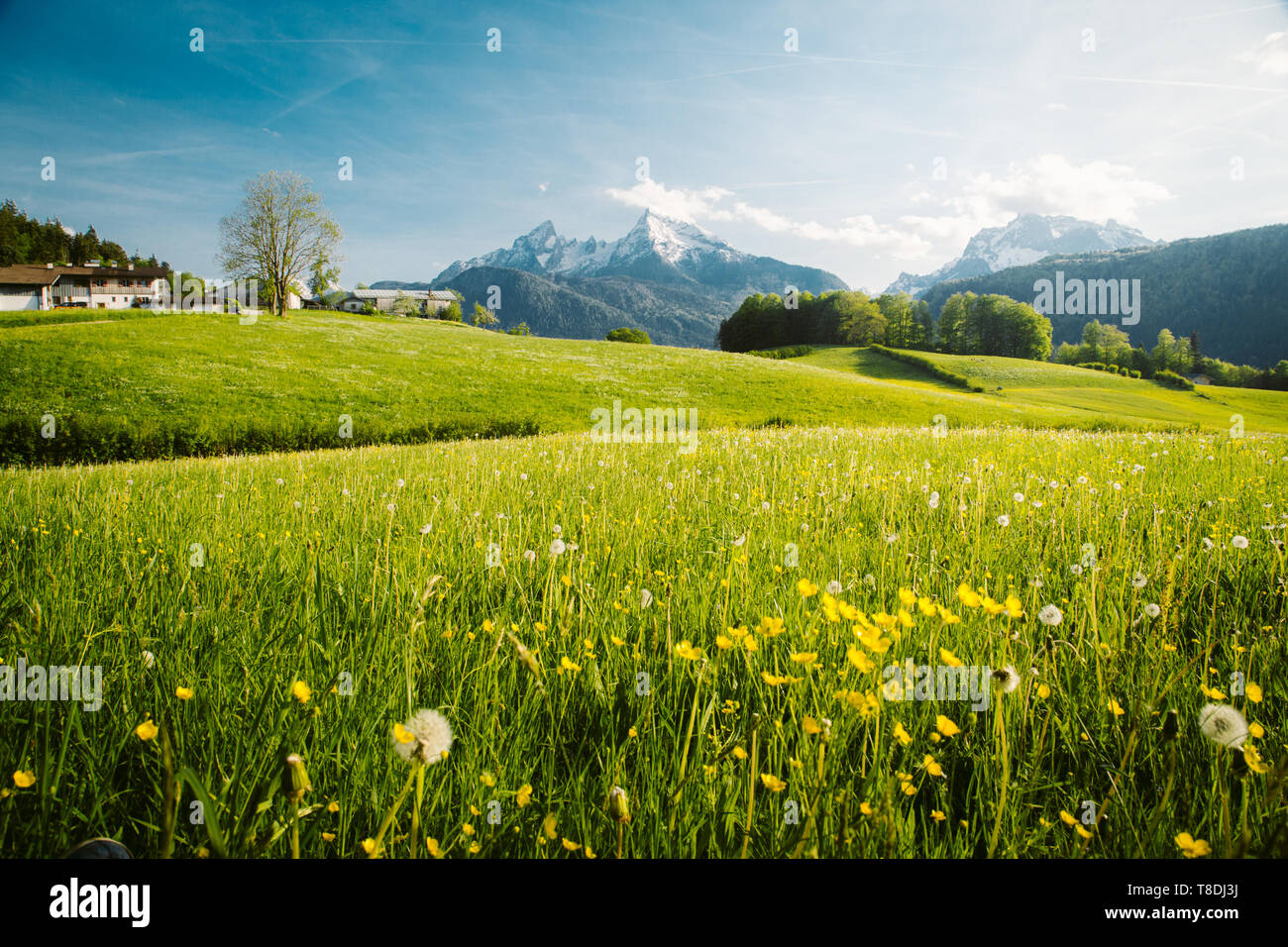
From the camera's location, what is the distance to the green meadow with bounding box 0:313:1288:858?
1321 millimetres

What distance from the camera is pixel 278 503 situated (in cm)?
491

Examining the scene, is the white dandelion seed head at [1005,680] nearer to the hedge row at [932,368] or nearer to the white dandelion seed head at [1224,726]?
the white dandelion seed head at [1224,726]

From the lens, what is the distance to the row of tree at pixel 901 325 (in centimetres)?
11300

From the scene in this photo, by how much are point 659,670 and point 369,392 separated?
3563cm

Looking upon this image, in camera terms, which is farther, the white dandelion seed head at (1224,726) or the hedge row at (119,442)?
the hedge row at (119,442)

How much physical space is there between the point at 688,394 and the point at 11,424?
33.5 m

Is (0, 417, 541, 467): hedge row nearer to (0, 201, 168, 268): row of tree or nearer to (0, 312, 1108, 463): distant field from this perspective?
(0, 312, 1108, 463): distant field

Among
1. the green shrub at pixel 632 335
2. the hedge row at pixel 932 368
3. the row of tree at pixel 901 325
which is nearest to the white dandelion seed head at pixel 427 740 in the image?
the hedge row at pixel 932 368

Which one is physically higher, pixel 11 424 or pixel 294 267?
pixel 294 267

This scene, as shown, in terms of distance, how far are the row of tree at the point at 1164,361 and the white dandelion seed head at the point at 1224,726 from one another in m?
134
